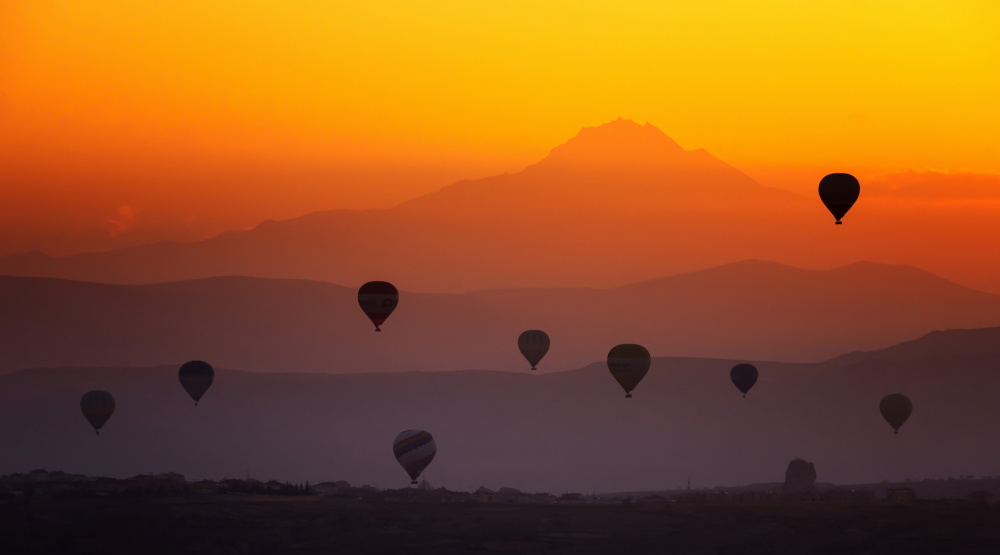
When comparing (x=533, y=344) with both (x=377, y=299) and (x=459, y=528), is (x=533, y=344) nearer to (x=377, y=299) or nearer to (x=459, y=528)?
(x=377, y=299)

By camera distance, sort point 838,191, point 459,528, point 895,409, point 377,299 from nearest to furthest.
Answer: point 459,528, point 838,191, point 377,299, point 895,409

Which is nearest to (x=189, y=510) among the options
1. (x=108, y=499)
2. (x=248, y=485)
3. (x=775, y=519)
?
(x=108, y=499)

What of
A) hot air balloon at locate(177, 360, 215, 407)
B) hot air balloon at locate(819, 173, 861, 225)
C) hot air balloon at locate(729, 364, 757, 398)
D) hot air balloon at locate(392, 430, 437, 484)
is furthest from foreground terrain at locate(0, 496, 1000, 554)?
hot air balloon at locate(729, 364, 757, 398)

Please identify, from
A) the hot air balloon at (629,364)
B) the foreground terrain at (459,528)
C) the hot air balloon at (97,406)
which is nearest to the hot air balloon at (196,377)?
the hot air balloon at (97,406)

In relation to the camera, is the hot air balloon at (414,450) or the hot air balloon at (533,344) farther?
the hot air balloon at (533,344)

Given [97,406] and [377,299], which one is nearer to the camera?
[377,299]

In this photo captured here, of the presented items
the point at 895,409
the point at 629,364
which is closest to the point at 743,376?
the point at 895,409

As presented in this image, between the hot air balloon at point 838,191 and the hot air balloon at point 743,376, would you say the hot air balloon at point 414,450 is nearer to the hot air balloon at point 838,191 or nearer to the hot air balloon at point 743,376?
the hot air balloon at point 743,376
